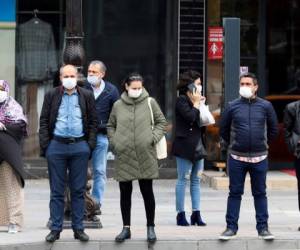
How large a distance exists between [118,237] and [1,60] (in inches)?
280

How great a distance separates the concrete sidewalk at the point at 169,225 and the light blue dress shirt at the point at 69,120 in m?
1.22

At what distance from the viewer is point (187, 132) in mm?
12055

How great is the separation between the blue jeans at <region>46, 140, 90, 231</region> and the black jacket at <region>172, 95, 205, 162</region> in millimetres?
1514

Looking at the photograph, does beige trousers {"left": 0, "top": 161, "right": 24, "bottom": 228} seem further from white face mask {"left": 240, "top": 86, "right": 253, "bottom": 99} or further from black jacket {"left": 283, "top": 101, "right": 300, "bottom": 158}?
black jacket {"left": 283, "top": 101, "right": 300, "bottom": 158}

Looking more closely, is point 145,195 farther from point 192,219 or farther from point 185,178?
point 192,219

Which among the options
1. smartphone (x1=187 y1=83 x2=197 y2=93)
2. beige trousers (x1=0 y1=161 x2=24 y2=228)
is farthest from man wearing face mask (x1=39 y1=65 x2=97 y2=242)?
smartphone (x1=187 y1=83 x2=197 y2=93)

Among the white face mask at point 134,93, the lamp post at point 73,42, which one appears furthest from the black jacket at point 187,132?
the lamp post at point 73,42

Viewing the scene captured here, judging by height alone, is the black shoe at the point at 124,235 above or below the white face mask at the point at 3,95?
below

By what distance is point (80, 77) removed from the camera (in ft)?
38.2

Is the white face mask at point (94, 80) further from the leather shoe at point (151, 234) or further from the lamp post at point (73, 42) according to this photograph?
the leather shoe at point (151, 234)

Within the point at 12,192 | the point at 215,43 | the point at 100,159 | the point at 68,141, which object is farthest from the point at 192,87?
the point at 215,43

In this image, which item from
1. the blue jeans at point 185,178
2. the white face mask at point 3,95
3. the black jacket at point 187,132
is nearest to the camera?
the white face mask at point 3,95

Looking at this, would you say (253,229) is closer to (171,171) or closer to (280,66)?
(171,171)

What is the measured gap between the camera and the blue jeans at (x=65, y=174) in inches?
427
